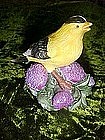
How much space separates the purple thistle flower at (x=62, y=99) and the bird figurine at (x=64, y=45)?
8 centimetres

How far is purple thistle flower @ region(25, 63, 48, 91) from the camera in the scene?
128cm

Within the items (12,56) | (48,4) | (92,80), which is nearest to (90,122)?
(92,80)

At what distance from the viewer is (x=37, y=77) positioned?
1.28m

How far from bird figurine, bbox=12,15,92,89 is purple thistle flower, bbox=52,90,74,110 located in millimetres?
80

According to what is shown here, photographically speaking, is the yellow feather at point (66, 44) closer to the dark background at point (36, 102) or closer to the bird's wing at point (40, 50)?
the bird's wing at point (40, 50)

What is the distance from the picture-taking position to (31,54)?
4.20 feet

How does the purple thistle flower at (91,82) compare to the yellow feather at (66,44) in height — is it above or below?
below

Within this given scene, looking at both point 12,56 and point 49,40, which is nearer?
point 49,40

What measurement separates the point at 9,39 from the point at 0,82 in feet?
0.94

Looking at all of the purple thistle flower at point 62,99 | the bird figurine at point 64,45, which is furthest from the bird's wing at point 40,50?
the purple thistle flower at point 62,99

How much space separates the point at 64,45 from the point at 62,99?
0.49 feet

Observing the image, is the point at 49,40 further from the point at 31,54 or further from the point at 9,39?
the point at 9,39

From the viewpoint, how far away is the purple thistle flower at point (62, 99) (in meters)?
1.28

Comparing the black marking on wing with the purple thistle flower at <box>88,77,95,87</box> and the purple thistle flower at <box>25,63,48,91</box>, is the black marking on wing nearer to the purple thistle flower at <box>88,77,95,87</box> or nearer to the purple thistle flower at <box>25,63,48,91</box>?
the purple thistle flower at <box>25,63,48,91</box>
